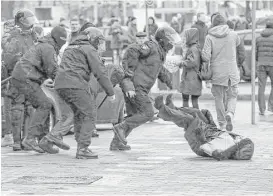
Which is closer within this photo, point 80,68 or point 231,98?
point 80,68

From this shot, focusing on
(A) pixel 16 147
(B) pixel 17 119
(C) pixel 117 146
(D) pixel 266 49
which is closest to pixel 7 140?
(B) pixel 17 119

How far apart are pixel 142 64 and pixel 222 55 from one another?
3.02 m

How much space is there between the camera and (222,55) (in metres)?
15.8

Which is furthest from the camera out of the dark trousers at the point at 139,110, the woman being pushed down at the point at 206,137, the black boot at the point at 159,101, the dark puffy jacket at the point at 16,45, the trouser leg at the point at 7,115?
the trouser leg at the point at 7,115

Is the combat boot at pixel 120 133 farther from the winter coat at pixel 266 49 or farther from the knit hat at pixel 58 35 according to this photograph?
the winter coat at pixel 266 49

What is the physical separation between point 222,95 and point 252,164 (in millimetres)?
4686

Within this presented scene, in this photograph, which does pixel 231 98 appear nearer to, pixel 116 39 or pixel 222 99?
pixel 222 99

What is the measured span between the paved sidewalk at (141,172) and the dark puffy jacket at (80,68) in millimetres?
925

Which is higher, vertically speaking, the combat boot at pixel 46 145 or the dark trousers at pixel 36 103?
the dark trousers at pixel 36 103

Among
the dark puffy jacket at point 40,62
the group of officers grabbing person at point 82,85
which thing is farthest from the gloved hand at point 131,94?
the dark puffy jacket at point 40,62

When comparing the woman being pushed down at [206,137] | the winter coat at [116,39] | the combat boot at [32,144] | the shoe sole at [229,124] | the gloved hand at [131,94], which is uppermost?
the gloved hand at [131,94]

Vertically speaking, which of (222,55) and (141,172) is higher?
(222,55)

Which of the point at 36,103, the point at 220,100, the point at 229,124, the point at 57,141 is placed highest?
the point at 36,103

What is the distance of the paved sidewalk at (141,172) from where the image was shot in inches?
372
